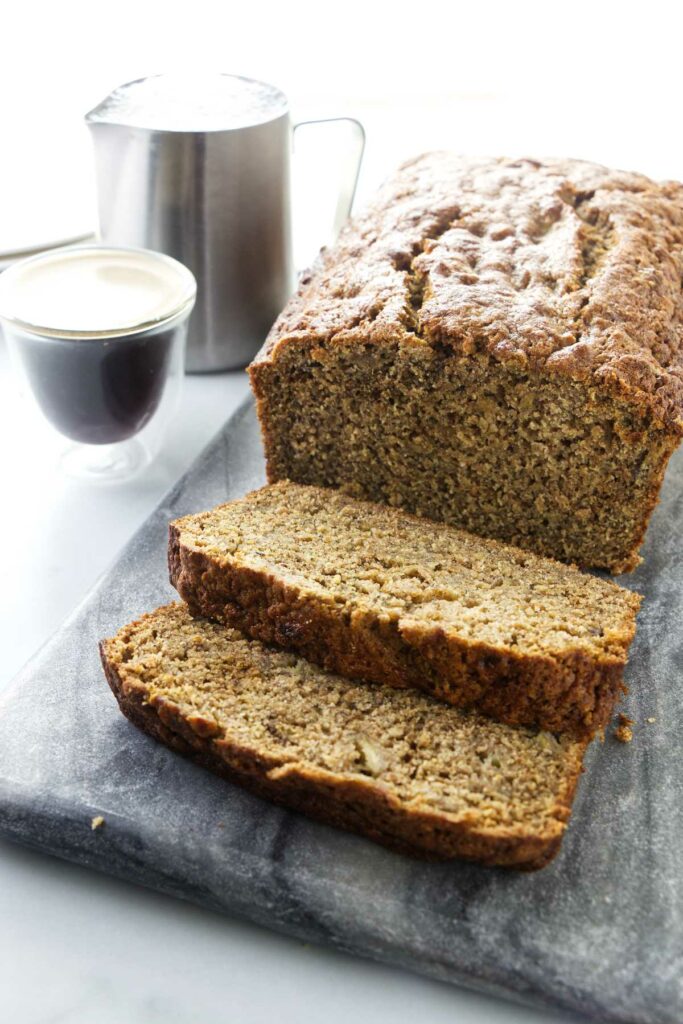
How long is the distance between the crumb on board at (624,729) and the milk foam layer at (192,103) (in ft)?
7.48

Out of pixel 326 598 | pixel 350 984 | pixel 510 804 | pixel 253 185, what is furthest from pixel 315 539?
pixel 253 185

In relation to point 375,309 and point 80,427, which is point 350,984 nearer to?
point 375,309

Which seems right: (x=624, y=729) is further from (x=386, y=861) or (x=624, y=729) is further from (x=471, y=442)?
(x=471, y=442)

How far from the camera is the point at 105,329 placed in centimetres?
307

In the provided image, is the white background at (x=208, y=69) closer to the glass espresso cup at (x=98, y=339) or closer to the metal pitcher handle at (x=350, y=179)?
the glass espresso cup at (x=98, y=339)

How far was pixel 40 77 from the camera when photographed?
5285 mm

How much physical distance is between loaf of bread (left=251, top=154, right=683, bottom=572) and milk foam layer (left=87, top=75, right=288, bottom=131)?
2.11 ft

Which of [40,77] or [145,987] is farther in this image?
[40,77]

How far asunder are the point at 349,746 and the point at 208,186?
214 cm

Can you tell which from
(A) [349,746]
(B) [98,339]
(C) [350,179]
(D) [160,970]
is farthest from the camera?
(C) [350,179]

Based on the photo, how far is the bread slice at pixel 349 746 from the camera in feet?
6.79

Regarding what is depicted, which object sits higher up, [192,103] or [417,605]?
[192,103]

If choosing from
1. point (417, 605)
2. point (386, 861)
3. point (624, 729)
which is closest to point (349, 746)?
point (386, 861)

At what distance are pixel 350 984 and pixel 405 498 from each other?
1477mm
